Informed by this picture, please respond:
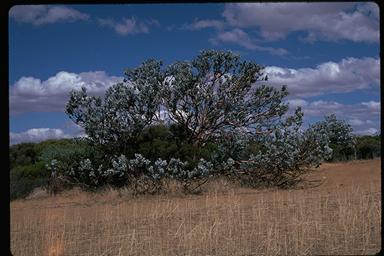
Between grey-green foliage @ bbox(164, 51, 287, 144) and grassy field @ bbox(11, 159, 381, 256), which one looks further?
grey-green foliage @ bbox(164, 51, 287, 144)

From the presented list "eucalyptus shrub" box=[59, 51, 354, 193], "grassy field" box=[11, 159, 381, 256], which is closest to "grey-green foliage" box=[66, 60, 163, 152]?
"eucalyptus shrub" box=[59, 51, 354, 193]

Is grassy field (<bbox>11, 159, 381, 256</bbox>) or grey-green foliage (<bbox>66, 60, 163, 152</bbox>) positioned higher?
grey-green foliage (<bbox>66, 60, 163, 152</bbox>)

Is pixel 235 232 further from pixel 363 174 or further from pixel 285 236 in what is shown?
pixel 363 174

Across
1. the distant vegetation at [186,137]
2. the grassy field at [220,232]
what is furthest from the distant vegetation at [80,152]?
the grassy field at [220,232]

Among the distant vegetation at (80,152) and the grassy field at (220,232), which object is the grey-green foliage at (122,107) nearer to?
the distant vegetation at (80,152)

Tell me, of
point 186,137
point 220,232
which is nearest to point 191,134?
point 186,137

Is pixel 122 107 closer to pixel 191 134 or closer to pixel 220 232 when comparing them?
pixel 191 134

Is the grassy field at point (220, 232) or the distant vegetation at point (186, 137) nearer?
the grassy field at point (220, 232)

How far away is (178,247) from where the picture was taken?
6805mm

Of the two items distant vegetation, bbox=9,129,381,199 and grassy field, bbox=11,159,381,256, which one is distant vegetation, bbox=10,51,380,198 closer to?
distant vegetation, bbox=9,129,381,199

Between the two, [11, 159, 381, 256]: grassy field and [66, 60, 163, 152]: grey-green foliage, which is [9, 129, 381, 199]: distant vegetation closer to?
[66, 60, 163, 152]: grey-green foliage

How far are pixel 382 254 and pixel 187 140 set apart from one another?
14.1 m

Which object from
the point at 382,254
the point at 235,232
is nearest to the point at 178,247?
the point at 235,232

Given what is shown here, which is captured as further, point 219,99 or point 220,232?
point 219,99
